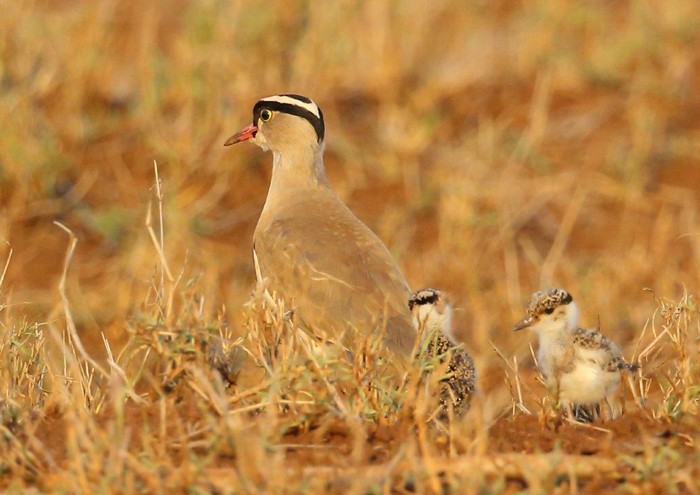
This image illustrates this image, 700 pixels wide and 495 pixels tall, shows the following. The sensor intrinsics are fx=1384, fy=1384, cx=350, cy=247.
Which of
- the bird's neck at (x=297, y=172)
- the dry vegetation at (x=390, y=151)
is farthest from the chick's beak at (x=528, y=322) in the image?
the bird's neck at (x=297, y=172)

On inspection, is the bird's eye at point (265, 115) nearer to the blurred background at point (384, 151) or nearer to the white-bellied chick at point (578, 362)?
the blurred background at point (384, 151)

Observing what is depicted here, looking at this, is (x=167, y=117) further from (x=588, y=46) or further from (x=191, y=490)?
(x=191, y=490)

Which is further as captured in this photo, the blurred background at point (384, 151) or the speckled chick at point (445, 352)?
A: the blurred background at point (384, 151)

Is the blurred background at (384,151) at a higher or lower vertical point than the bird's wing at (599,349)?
lower

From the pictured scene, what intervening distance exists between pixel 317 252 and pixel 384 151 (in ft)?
14.5

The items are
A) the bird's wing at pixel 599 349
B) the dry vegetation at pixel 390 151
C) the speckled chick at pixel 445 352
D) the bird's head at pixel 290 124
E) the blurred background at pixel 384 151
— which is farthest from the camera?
the blurred background at pixel 384 151

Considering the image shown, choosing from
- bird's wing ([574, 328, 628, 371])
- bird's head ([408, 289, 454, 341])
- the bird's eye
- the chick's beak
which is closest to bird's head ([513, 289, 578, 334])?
the chick's beak

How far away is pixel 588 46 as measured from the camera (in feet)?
38.5

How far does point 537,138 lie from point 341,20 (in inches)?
68.2

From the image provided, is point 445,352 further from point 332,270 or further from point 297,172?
point 297,172

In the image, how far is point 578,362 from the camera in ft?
Answer: 15.1

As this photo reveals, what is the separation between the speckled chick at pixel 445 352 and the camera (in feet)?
14.2

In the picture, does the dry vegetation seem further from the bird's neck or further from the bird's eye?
the bird's eye

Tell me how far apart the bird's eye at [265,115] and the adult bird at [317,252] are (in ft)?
0.28
